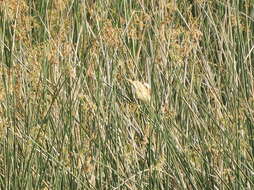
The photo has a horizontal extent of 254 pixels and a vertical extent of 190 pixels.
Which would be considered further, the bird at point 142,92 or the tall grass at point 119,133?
the tall grass at point 119,133

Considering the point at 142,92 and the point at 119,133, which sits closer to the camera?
the point at 142,92

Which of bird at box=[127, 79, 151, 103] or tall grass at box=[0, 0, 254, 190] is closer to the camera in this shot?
bird at box=[127, 79, 151, 103]

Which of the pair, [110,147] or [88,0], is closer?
[110,147]

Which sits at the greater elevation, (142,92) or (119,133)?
(142,92)

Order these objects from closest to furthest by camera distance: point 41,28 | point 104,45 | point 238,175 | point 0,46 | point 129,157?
point 238,175 < point 129,157 < point 104,45 < point 0,46 < point 41,28

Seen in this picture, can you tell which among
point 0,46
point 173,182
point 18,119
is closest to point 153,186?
point 173,182

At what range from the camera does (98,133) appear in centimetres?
225

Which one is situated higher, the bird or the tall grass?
the bird

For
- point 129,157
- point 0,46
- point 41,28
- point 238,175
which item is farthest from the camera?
point 41,28

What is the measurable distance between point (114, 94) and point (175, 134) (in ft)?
0.69

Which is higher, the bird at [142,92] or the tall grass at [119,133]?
the bird at [142,92]

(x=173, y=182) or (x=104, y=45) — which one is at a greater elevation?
(x=104, y=45)

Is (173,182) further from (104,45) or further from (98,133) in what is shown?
(104,45)

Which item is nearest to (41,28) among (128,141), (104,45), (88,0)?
(88,0)
